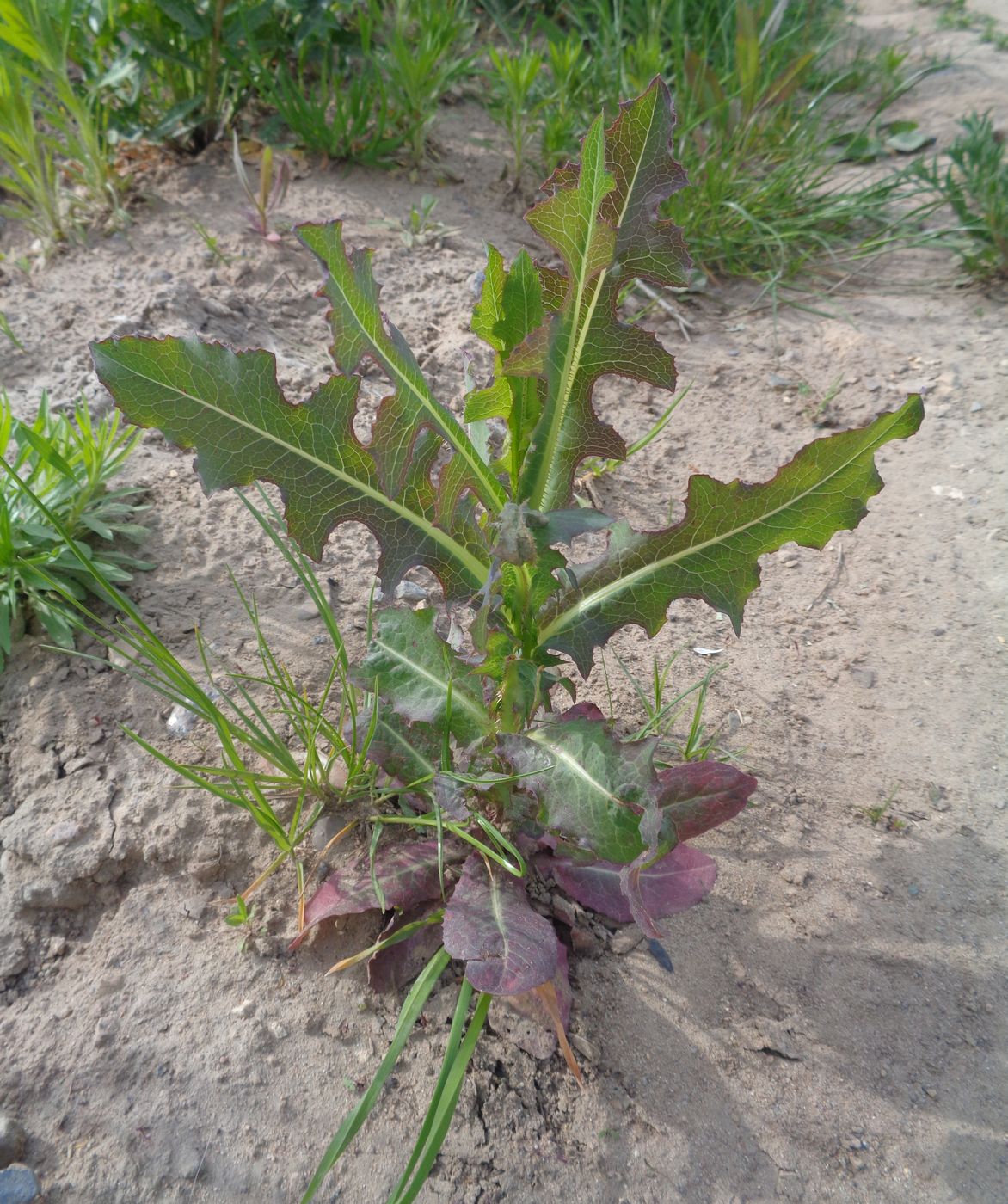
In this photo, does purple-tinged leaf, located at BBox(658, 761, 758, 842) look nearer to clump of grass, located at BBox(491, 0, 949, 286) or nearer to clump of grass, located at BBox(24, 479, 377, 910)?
clump of grass, located at BBox(24, 479, 377, 910)

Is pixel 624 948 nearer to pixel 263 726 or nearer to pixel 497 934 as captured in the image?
pixel 497 934

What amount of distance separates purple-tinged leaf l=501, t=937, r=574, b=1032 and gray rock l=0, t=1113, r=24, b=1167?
76 centimetres

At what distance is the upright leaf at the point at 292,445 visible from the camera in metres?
1.21

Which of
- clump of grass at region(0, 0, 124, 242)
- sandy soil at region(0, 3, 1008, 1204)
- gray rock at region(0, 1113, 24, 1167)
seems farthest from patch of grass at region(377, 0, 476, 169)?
gray rock at region(0, 1113, 24, 1167)

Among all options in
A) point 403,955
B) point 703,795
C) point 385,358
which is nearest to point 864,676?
point 703,795

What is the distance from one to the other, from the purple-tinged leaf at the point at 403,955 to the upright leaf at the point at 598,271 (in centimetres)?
78

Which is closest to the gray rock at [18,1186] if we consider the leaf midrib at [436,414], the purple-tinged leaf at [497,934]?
the purple-tinged leaf at [497,934]

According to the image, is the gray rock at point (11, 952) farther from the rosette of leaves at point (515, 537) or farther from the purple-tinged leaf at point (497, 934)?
the purple-tinged leaf at point (497, 934)

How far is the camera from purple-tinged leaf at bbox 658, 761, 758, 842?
135cm

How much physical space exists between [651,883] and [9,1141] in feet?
3.51

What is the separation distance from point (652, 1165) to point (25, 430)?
160cm

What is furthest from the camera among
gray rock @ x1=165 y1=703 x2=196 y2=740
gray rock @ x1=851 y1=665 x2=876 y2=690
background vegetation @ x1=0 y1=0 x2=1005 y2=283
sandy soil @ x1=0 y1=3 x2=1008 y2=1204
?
background vegetation @ x1=0 y1=0 x2=1005 y2=283

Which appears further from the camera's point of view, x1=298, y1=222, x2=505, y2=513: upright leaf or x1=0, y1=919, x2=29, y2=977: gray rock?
x1=0, y1=919, x2=29, y2=977: gray rock

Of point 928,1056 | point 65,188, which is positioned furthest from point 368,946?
point 65,188
